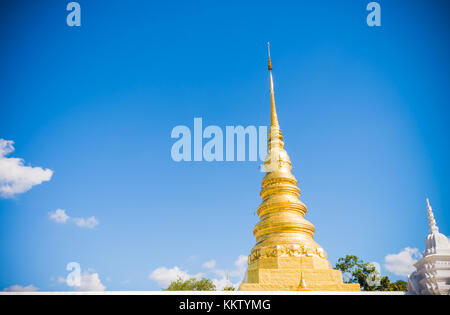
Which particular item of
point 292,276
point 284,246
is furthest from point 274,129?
point 292,276

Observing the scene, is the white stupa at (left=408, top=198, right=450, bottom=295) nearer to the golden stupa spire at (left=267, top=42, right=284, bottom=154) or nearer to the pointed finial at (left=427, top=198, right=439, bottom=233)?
the pointed finial at (left=427, top=198, right=439, bottom=233)

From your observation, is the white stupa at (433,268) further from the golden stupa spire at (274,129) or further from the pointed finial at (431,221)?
the golden stupa spire at (274,129)

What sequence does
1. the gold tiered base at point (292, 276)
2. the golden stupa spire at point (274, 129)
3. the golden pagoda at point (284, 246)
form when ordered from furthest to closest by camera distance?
the golden stupa spire at point (274, 129) < the golden pagoda at point (284, 246) < the gold tiered base at point (292, 276)

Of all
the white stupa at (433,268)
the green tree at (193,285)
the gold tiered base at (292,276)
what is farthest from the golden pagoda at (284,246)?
the green tree at (193,285)

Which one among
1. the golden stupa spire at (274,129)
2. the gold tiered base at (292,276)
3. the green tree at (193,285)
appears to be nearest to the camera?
the gold tiered base at (292,276)

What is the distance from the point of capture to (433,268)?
1113 cm

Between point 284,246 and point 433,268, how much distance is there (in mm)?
6948

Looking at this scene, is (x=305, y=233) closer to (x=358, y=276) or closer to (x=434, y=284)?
(x=434, y=284)

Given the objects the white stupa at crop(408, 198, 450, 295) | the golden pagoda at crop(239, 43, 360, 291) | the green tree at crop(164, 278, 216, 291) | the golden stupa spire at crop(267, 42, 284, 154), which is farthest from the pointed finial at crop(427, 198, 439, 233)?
the green tree at crop(164, 278, 216, 291)

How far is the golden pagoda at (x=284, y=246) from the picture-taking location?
49.6 feet

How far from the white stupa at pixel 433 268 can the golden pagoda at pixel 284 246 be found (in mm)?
3990

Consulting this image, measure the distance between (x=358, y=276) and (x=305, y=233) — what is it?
14027mm

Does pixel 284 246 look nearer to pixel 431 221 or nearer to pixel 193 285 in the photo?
pixel 431 221
